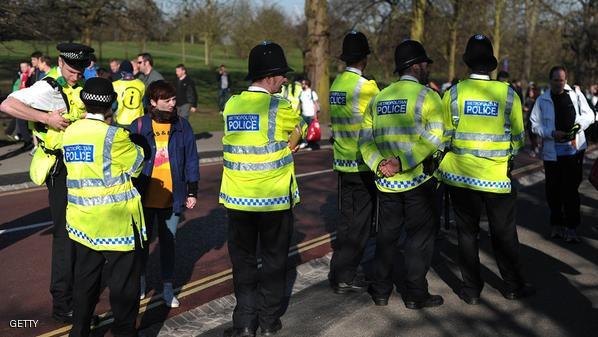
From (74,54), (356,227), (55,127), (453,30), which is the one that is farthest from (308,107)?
(453,30)

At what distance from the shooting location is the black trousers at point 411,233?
17.2 ft

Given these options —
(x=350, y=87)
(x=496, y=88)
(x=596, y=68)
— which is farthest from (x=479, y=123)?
(x=596, y=68)

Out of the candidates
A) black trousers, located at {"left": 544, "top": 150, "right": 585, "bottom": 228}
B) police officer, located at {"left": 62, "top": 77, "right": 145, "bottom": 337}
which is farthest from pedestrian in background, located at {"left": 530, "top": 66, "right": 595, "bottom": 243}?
police officer, located at {"left": 62, "top": 77, "right": 145, "bottom": 337}

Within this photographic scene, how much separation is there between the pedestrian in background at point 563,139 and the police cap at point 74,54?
489 cm

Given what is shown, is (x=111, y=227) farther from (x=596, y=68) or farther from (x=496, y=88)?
(x=596, y=68)

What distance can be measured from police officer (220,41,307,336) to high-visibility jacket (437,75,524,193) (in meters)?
1.42

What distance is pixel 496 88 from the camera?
5.32 m

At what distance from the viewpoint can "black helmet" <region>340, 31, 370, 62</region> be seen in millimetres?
5770

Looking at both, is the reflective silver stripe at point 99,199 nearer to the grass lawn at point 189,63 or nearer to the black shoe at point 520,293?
the black shoe at point 520,293

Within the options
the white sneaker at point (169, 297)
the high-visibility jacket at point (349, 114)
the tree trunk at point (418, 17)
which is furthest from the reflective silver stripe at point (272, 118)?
the tree trunk at point (418, 17)

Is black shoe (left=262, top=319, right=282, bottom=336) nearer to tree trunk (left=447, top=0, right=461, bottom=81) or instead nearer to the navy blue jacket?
the navy blue jacket

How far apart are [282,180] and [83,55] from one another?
1.81m

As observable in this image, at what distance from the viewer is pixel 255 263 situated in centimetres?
486

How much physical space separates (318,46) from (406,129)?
17.3m
